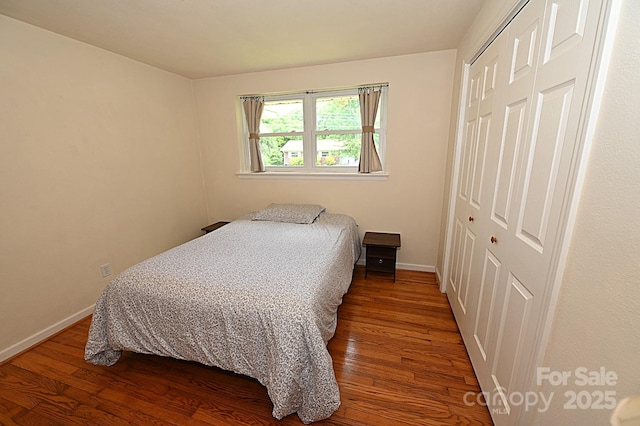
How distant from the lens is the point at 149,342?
156cm

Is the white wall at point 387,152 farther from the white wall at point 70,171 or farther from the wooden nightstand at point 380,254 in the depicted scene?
the white wall at point 70,171

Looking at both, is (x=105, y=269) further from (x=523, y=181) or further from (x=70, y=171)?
(x=523, y=181)

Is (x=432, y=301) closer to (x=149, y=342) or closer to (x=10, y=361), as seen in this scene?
(x=149, y=342)

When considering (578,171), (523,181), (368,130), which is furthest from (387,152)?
(578,171)

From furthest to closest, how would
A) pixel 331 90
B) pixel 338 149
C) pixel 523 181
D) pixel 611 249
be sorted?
pixel 338 149 < pixel 331 90 < pixel 523 181 < pixel 611 249

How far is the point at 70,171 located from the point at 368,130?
9.26 ft

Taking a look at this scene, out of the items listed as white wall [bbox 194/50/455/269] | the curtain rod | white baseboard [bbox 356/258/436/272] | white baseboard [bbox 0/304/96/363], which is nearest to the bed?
white baseboard [bbox 0/304/96/363]

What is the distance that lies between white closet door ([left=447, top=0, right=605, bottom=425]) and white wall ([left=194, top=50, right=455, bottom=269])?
95cm

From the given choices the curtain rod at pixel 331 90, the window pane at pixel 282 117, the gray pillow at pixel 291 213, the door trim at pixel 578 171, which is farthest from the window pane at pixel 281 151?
the door trim at pixel 578 171

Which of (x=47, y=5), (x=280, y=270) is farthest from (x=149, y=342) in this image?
(x=47, y=5)

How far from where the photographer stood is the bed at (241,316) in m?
1.28

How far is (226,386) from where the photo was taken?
5.17 feet

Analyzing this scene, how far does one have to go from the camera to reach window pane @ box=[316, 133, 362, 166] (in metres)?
3.07

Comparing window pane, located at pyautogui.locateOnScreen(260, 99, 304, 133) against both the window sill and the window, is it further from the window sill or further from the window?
the window sill
